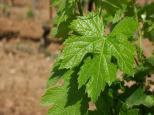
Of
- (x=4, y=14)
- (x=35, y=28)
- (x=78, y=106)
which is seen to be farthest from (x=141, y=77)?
(x=4, y=14)

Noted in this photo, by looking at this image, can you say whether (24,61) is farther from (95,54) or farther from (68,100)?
(95,54)

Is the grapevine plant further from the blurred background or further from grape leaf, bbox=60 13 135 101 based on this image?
the blurred background

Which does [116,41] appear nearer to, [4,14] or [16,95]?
[16,95]

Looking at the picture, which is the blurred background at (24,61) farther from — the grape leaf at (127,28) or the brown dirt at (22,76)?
the grape leaf at (127,28)

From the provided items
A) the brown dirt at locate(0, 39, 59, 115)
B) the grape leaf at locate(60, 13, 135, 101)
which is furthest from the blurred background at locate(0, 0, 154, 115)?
the grape leaf at locate(60, 13, 135, 101)

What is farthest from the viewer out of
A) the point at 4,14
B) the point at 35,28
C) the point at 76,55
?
the point at 4,14
